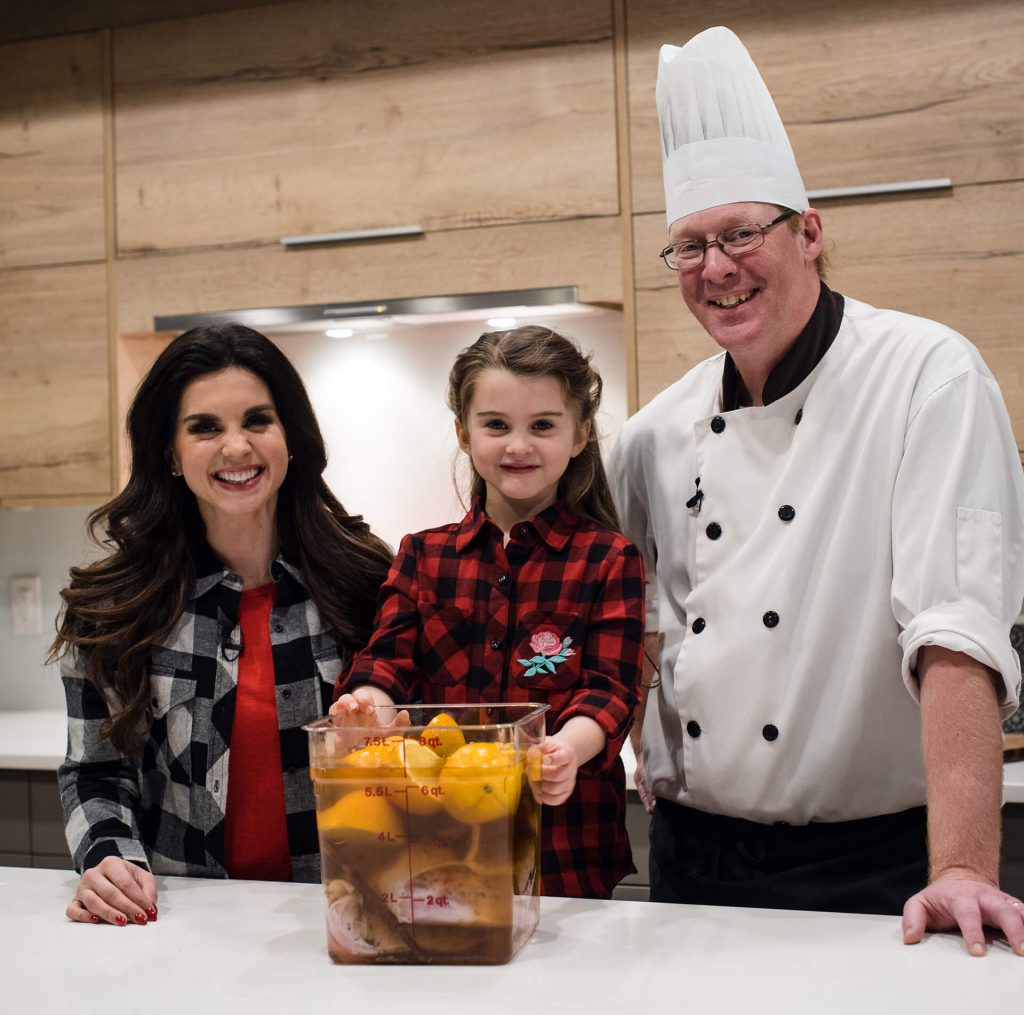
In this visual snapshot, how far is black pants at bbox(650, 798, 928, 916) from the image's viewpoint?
1.26 meters

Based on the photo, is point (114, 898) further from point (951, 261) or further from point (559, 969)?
point (951, 261)

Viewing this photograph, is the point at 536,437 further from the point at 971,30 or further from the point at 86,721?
the point at 971,30

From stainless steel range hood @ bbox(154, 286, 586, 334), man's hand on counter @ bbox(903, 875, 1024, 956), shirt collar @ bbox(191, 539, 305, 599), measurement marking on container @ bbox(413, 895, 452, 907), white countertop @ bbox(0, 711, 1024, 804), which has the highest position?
stainless steel range hood @ bbox(154, 286, 586, 334)

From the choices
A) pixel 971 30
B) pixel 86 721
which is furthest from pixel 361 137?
pixel 86 721

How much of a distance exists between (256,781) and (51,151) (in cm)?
184

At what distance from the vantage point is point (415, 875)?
0.91m

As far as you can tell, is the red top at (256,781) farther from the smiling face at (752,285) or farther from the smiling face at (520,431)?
the smiling face at (752,285)

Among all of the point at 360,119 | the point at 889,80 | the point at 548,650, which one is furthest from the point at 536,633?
the point at 360,119

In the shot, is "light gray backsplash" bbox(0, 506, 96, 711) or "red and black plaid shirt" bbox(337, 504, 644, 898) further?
"light gray backsplash" bbox(0, 506, 96, 711)

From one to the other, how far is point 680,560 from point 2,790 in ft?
5.54

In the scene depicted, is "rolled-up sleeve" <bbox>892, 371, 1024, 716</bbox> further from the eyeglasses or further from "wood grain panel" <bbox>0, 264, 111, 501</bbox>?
"wood grain panel" <bbox>0, 264, 111, 501</bbox>

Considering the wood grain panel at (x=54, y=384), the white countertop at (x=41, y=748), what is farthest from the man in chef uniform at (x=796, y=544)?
the wood grain panel at (x=54, y=384)

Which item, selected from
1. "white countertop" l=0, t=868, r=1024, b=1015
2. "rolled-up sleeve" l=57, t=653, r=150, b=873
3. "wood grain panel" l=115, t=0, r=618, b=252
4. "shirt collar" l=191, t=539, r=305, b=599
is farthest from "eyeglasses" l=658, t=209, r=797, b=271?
"wood grain panel" l=115, t=0, r=618, b=252

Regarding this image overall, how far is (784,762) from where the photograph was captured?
1.25 m
